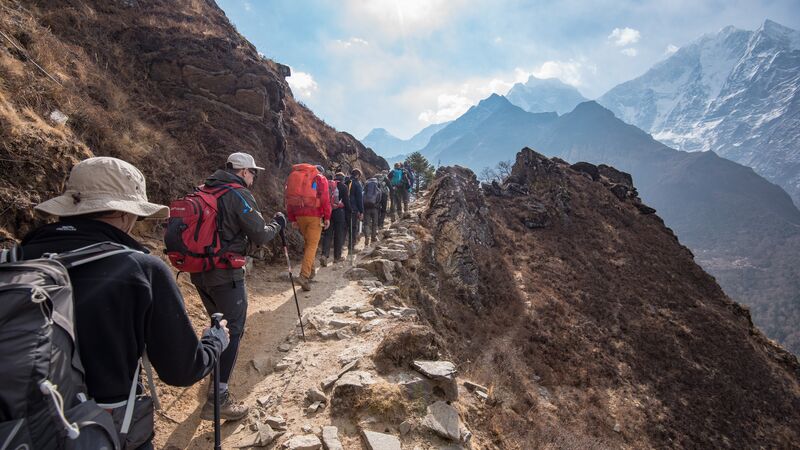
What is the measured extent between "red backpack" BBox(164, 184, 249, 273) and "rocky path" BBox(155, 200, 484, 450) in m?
1.93

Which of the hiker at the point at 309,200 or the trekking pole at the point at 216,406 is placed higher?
the hiker at the point at 309,200

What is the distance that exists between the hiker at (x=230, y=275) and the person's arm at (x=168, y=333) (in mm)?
2142

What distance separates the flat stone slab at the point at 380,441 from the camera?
13.4ft

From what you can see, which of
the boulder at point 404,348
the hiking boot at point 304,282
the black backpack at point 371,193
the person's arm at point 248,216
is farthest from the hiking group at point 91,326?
the black backpack at point 371,193

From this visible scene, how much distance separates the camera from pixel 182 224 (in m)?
4.26

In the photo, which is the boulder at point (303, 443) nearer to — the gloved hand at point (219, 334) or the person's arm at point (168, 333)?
the gloved hand at point (219, 334)

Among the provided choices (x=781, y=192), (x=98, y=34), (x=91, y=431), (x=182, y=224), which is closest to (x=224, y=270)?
(x=182, y=224)

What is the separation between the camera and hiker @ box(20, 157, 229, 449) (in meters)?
1.90

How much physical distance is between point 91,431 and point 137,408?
477 mm

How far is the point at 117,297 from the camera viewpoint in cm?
196

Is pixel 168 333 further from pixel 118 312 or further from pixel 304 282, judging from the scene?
pixel 304 282

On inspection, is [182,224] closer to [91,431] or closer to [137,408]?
[137,408]

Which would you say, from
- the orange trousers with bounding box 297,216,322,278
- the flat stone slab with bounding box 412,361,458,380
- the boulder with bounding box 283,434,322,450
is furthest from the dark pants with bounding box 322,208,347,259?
the boulder with bounding box 283,434,322,450

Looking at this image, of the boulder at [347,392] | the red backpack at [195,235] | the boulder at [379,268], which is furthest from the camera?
the boulder at [379,268]
